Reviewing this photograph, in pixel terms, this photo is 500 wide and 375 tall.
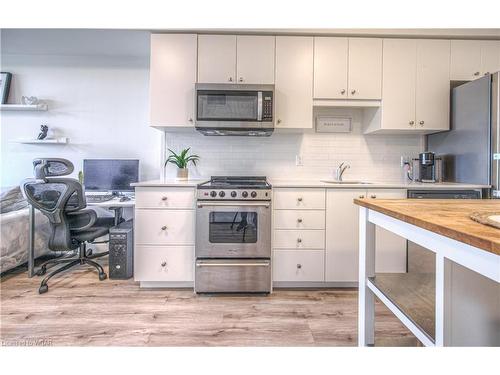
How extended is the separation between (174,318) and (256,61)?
2180 millimetres

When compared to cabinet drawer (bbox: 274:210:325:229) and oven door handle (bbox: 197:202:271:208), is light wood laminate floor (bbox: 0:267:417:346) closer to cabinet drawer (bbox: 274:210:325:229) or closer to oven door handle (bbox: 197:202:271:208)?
cabinet drawer (bbox: 274:210:325:229)

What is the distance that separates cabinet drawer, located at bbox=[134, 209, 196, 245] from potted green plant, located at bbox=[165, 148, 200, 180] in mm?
518

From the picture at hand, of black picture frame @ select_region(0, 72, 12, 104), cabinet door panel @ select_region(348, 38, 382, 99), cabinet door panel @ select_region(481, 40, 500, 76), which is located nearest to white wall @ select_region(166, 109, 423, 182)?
cabinet door panel @ select_region(348, 38, 382, 99)

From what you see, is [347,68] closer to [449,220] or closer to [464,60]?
[464,60]

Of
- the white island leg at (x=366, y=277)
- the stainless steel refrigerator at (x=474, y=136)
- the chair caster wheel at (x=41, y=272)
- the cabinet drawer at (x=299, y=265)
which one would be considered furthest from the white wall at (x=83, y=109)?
the stainless steel refrigerator at (x=474, y=136)

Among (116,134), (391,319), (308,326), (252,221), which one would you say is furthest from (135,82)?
(391,319)

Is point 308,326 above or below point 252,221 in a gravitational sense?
below

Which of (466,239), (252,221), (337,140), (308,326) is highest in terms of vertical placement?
(337,140)

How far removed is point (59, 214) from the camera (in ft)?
7.58

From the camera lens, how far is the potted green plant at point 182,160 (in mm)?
2654

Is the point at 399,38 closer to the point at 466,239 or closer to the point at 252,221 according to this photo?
the point at 252,221

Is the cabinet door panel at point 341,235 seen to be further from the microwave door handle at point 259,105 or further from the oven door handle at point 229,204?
the microwave door handle at point 259,105

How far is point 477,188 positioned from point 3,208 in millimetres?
4316

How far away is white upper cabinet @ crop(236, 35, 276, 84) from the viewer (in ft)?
8.02
